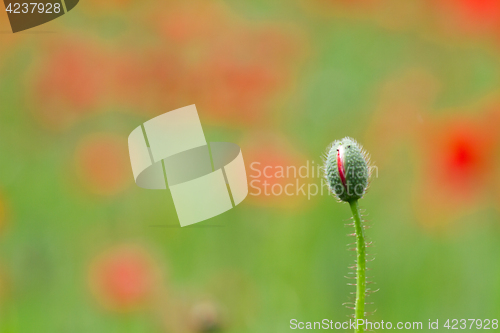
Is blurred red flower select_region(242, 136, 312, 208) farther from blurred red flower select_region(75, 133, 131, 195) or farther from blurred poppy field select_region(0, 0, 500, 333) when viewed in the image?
blurred red flower select_region(75, 133, 131, 195)

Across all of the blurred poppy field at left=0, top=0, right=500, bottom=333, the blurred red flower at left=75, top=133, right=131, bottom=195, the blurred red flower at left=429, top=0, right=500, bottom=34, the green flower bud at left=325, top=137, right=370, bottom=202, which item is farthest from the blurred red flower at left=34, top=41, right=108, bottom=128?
the green flower bud at left=325, top=137, right=370, bottom=202

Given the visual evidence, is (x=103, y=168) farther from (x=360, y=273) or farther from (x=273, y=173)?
(x=360, y=273)

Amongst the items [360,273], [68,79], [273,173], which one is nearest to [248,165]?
[273,173]

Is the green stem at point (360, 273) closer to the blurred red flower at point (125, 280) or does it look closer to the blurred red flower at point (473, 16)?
the blurred red flower at point (125, 280)

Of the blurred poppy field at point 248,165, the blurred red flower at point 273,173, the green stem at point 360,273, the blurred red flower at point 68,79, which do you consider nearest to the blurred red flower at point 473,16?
the blurred poppy field at point 248,165

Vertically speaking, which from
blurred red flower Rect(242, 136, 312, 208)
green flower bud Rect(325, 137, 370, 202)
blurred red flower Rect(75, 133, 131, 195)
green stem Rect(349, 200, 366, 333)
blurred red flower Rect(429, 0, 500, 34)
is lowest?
blurred red flower Rect(242, 136, 312, 208)

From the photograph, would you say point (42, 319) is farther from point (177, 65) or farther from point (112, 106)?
point (177, 65)
